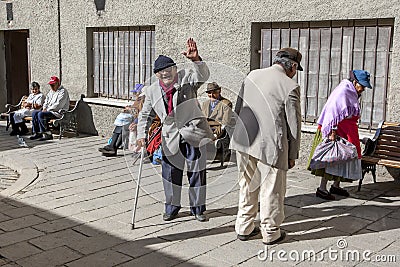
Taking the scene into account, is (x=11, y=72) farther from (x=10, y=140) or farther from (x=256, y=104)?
(x=256, y=104)

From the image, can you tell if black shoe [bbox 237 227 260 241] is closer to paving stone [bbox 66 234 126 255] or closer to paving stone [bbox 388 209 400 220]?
paving stone [bbox 66 234 126 255]

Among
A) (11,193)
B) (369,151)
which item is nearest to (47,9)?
(11,193)

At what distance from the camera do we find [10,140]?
31.6 ft

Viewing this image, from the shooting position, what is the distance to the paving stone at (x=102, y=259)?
4.11m

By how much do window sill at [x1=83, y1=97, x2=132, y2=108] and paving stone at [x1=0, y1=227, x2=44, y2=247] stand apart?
476cm

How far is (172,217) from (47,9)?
7.25 metres

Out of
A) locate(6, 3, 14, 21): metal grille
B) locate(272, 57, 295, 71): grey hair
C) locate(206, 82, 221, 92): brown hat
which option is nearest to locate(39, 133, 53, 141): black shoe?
locate(6, 3, 14, 21): metal grille

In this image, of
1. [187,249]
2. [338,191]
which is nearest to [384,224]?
[338,191]

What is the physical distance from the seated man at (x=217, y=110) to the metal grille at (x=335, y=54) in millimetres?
898

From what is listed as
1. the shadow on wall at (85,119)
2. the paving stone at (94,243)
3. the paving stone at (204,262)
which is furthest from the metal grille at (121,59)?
the paving stone at (204,262)

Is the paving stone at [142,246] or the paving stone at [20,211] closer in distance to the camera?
the paving stone at [142,246]

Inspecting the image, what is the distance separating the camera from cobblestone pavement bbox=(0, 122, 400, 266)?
424cm

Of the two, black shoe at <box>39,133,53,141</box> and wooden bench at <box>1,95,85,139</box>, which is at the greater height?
wooden bench at <box>1,95,85,139</box>

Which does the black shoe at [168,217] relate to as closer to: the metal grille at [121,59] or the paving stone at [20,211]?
the paving stone at [20,211]
